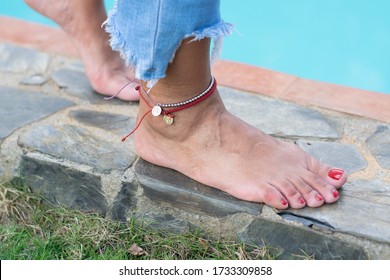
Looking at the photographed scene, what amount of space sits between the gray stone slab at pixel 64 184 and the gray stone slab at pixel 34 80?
0.51m

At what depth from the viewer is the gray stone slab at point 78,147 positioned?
1.75 m

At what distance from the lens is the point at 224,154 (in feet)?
5.26

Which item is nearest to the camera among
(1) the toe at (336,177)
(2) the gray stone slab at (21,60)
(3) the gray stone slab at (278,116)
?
(1) the toe at (336,177)

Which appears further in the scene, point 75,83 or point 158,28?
point 75,83

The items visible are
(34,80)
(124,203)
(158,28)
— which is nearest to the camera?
(158,28)

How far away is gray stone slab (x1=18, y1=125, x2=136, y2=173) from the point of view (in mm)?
1754

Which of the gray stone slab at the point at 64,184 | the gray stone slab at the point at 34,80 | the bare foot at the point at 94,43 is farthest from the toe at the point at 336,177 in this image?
the gray stone slab at the point at 34,80

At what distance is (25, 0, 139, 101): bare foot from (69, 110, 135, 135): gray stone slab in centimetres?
13

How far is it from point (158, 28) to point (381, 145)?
824mm

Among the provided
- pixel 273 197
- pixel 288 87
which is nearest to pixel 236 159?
pixel 273 197

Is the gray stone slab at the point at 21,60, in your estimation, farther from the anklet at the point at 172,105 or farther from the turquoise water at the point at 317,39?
the turquoise water at the point at 317,39

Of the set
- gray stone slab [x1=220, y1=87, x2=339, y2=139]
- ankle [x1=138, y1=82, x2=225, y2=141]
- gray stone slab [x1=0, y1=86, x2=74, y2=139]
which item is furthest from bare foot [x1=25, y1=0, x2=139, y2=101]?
ankle [x1=138, y1=82, x2=225, y2=141]

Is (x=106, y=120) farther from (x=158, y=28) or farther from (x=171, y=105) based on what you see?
(x=158, y=28)

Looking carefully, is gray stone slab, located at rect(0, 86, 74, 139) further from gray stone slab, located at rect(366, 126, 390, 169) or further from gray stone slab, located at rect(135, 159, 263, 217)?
gray stone slab, located at rect(366, 126, 390, 169)
